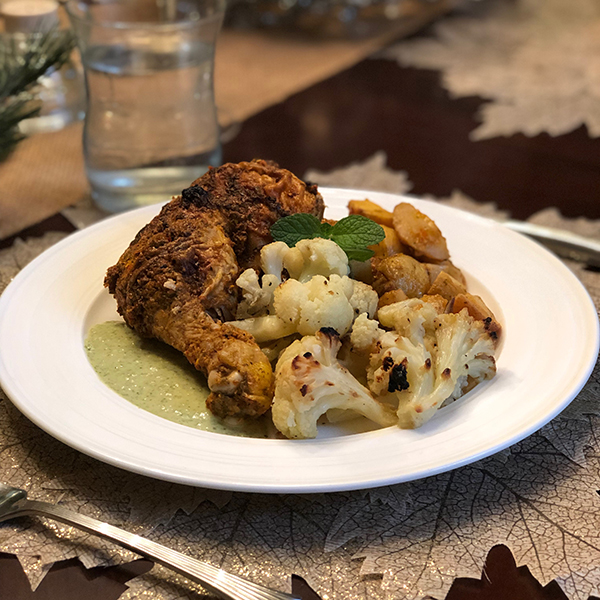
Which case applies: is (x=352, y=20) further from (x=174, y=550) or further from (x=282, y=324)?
(x=174, y=550)

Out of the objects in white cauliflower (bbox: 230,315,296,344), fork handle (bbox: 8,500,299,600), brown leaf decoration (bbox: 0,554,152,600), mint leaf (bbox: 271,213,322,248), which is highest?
mint leaf (bbox: 271,213,322,248)

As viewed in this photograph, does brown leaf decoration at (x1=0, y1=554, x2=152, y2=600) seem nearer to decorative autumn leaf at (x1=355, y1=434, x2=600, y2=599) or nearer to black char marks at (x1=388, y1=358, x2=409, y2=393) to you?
decorative autumn leaf at (x1=355, y1=434, x2=600, y2=599)

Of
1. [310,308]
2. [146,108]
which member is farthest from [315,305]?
[146,108]

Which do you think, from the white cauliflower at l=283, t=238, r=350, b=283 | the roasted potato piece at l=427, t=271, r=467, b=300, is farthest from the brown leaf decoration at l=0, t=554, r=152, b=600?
the roasted potato piece at l=427, t=271, r=467, b=300

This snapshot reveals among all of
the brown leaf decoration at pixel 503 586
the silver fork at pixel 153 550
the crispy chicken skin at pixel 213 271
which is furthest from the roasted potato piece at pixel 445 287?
the silver fork at pixel 153 550

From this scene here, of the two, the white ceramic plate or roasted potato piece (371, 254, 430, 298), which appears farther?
roasted potato piece (371, 254, 430, 298)

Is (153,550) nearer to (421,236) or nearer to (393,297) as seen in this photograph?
(393,297)
